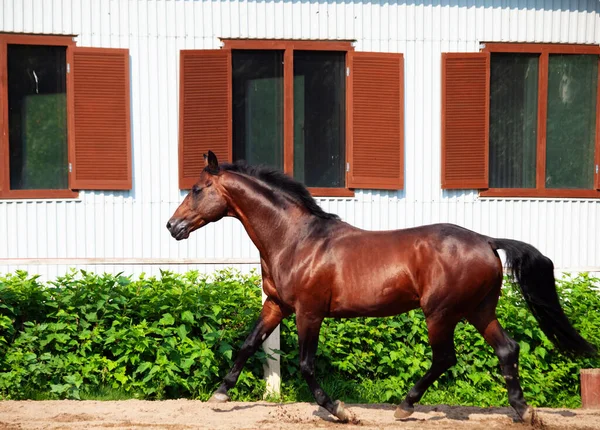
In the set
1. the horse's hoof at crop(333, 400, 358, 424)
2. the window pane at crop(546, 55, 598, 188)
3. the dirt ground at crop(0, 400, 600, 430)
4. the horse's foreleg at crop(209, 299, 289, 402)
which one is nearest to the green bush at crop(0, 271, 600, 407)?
the dirt ground at crop(0, 400, 600, 430)

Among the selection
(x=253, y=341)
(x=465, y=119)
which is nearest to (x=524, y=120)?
(x=465, y=119)

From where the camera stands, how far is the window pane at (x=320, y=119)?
1246 centimetres

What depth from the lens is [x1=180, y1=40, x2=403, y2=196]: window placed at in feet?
40.6

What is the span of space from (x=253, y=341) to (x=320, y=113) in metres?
5.06

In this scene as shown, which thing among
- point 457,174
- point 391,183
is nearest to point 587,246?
point 457,174

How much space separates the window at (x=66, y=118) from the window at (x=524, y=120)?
4420 millimetres

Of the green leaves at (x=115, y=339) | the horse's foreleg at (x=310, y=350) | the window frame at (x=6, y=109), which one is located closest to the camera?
the horse's foreleg at (x=310, y=350)

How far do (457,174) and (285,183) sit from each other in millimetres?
4972

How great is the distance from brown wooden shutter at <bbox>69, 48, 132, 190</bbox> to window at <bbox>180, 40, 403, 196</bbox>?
141 cm

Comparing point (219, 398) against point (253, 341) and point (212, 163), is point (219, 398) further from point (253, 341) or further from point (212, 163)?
point (212, 163)

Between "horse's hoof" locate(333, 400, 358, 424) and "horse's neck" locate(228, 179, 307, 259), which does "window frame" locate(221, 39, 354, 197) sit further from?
"horse's hoof" locate(333, 400, 358, 424)

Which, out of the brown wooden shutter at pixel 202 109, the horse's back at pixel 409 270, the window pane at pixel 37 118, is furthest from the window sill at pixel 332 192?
the horse's back at pixel 409 270

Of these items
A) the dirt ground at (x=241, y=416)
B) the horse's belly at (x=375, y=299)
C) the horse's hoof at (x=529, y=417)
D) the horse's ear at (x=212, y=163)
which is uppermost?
the horse's ear at (x=212, y=163)

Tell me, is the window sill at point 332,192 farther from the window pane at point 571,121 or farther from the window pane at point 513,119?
the window pane at point 571,121
